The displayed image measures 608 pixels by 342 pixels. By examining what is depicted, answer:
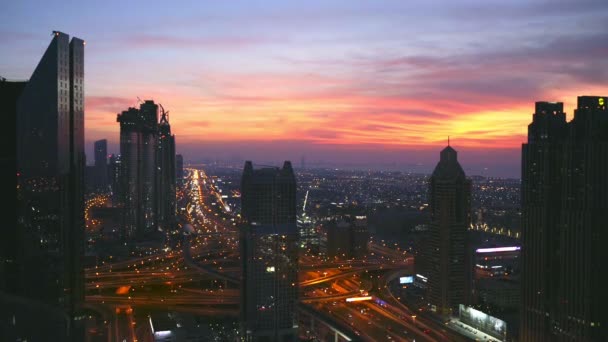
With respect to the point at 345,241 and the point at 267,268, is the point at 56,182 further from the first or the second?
the point at 345,241

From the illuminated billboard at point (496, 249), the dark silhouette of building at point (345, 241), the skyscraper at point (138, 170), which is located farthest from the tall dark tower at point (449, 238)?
the skyscraper at point (138, 170)

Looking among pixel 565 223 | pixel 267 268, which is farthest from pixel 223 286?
pixel 565 223

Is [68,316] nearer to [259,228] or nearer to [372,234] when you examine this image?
[259,228]

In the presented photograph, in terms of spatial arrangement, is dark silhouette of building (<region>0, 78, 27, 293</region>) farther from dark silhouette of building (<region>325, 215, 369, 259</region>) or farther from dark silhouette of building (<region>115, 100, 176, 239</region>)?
dark silhouette of building (<region>115, 100, 176, 239</region>)

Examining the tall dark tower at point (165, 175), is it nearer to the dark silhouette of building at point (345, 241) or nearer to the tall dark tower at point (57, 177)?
the dark silhouette of building at point (345, 241)

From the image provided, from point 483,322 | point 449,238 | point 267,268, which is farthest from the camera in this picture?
point 449,238

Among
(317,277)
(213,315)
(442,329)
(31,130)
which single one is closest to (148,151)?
(317,277)
